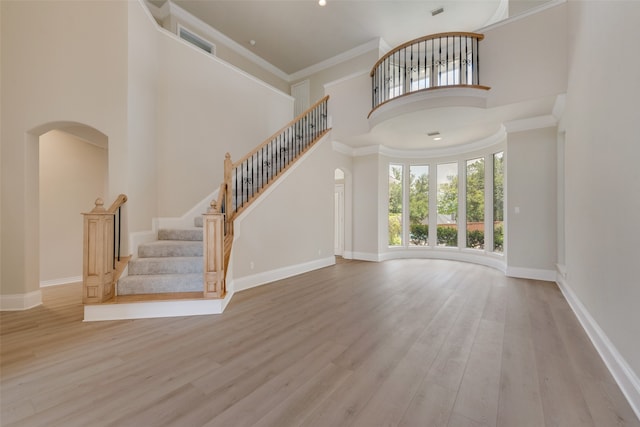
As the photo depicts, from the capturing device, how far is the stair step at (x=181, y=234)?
168 inches

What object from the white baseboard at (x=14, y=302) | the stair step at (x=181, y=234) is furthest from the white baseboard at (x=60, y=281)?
the stair step at (x=181, y=234)

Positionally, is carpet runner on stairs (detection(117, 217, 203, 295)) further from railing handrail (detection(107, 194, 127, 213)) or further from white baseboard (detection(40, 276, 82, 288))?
white baseboard (detection(40, 276, 82, 288))

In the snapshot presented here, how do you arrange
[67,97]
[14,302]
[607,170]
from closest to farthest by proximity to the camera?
[607,170] → [14,302] → [67,97]

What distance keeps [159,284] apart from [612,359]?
15.6 feet

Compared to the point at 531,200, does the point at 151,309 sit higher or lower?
lower

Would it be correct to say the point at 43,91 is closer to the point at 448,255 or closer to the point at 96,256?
the point at 96,256

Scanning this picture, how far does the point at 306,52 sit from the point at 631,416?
29.6ft

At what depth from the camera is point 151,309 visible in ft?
10.3

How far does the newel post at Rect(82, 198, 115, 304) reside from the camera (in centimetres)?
306

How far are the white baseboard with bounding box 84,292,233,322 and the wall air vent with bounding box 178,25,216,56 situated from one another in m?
6.17

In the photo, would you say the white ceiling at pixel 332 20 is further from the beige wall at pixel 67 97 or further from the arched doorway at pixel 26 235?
the arched doorway at pixel 26 235

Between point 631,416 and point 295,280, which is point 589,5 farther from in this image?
point 295,280

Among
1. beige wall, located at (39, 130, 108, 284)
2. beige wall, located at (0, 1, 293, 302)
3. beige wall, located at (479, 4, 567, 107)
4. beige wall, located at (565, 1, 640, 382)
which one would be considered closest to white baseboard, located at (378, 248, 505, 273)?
beige wall, located at (565, 1, 640, 382)

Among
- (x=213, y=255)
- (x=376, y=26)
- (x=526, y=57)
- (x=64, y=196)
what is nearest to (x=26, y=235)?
(x=64, y=196)
